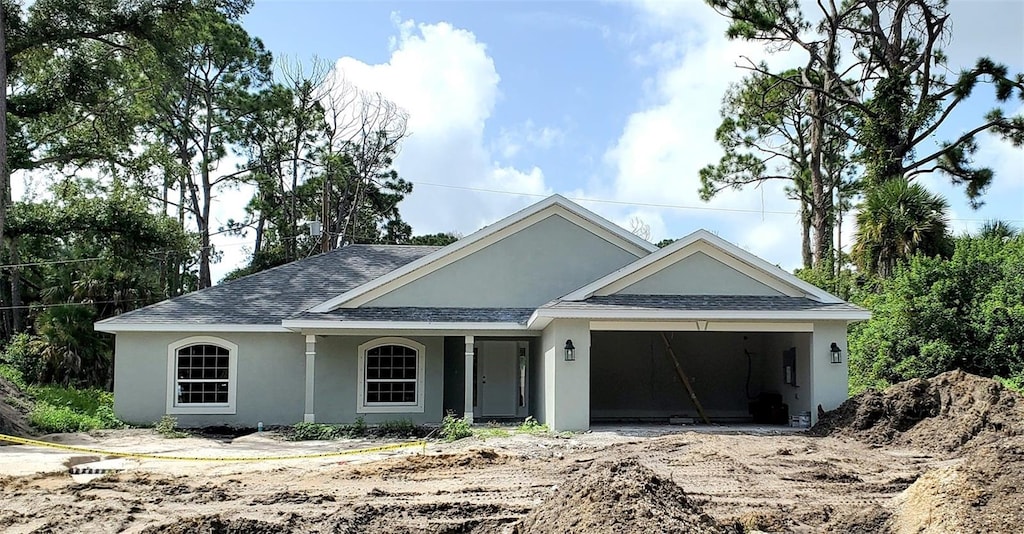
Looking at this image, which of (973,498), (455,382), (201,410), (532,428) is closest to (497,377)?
(455,382)

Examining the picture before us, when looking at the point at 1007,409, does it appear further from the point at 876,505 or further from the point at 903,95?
the point at 903,95

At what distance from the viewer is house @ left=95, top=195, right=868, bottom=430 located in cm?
1554

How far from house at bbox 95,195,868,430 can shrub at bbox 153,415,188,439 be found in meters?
0.75

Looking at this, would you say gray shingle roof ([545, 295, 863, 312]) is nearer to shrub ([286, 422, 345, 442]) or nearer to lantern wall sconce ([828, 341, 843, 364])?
lantern wall sconce ([828, 341, 843, 364])

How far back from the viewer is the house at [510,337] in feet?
51.0

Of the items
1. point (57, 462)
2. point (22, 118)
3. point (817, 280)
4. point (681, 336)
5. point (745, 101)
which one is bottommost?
point (57, 462)

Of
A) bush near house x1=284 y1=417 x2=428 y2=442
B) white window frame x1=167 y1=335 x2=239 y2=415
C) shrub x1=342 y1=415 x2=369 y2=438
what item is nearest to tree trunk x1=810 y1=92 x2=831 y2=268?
bush near house x1=284 y1=417 x2=428 y2=442

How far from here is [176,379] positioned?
17656 millimetres

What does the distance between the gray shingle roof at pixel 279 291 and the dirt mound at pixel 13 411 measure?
2.38 metres

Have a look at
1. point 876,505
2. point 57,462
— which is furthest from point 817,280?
point 57,462

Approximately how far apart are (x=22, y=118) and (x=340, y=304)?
13114 millimetres

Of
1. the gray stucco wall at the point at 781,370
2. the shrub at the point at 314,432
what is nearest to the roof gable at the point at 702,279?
the gray stucco wall at the point at 781,370

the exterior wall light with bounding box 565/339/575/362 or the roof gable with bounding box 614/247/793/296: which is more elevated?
the roof gable with bounding box 614/247/793/296

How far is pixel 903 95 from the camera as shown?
25.7m
